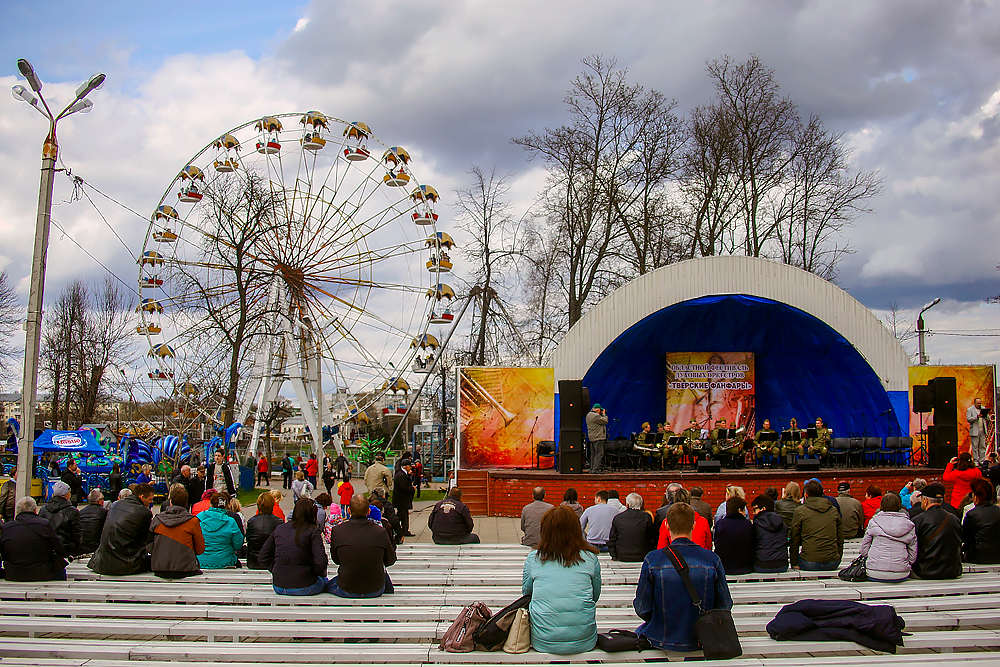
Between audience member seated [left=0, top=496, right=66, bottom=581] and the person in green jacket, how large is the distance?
1.32 meters

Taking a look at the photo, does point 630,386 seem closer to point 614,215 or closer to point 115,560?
point 614,215

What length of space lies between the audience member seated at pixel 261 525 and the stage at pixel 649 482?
27.2 ft

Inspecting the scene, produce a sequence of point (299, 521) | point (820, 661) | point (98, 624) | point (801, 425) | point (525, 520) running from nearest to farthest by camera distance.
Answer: point (820, 661) < point (98, 624) < point (299, 521) < point (525, 520) < point (801, 425)

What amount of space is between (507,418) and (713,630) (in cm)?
1355

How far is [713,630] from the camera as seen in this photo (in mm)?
4273

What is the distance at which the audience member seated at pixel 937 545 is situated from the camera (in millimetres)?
6625

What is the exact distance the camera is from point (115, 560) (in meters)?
6.92

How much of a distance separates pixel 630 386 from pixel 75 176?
49.1ft

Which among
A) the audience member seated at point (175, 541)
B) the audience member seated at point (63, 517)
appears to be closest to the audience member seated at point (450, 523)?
the audience member seated at point (175, 541)

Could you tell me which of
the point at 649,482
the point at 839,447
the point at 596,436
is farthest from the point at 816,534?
the point at 839,447

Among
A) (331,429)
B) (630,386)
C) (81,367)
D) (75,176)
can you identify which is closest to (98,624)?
(75,176)

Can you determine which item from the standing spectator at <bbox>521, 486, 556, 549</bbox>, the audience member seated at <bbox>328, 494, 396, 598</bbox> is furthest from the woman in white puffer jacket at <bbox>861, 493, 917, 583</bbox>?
the audience member seated at <bbox>328, 494, 396, 598</bbox>

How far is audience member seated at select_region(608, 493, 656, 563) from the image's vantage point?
7.93 m

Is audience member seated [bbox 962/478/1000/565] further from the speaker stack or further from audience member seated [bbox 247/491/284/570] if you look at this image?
the speaker stack
